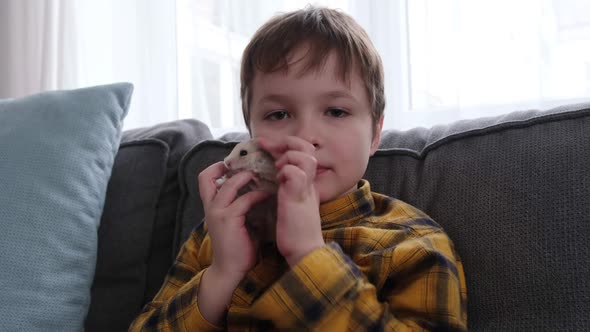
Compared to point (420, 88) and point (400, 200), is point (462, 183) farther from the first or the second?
point (420, 88)

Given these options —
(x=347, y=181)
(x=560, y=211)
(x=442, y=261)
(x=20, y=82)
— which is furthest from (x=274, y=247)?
(x=20, y=82)

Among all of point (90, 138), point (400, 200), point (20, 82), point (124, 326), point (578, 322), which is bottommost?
point (124, 326)

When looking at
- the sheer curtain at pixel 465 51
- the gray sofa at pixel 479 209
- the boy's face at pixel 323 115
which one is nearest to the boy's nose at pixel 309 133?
the boy's face at pixel 323 115

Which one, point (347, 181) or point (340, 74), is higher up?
point (340, 74)

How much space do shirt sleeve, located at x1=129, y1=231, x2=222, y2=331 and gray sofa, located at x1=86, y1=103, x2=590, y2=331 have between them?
170mm

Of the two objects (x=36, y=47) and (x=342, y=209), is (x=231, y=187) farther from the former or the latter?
(x=36, y=47)

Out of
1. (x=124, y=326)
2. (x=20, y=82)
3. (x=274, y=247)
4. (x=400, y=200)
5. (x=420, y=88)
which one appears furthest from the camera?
(x=20, y=82)

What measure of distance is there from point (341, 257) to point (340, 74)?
0.98 feet

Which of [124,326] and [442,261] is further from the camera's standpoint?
[124,326]

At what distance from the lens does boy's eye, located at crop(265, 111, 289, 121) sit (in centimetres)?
91

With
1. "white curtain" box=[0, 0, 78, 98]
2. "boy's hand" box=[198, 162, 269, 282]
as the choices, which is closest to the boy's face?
"boy's hand" box=[198, 162, 269, 282]

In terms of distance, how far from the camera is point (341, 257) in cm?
73

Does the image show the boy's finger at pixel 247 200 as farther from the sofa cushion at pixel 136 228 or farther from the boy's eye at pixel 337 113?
the sofa cushion at pixel 136 228

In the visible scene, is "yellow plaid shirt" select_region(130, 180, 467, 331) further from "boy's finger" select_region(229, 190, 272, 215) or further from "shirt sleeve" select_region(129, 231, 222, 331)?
"boy's finger" select_region(229, 190, 272, 215)
